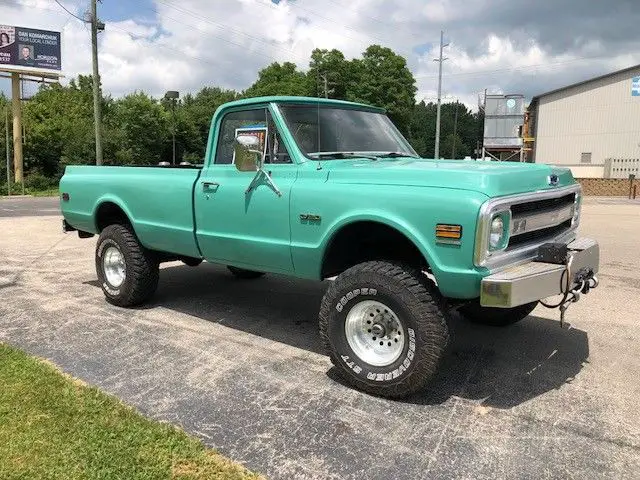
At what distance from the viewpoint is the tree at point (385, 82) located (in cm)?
5878

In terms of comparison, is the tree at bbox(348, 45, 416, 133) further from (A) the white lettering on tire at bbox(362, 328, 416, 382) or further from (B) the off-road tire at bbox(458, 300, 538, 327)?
(A) the white lettering on tire at bbox(362, 328, 416, 382)

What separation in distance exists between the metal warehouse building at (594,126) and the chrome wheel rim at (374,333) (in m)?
40.8

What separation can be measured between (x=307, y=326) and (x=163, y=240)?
1.61 metres

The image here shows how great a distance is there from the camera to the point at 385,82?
5909cm

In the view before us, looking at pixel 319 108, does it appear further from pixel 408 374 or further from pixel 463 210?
pixel 408 374

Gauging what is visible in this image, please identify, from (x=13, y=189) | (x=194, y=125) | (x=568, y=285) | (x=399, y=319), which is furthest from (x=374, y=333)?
(x=194, y=125)

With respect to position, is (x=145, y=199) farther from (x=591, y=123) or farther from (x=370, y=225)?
(x=591, y=123)

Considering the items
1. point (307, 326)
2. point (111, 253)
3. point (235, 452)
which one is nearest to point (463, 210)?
point (235, 452)

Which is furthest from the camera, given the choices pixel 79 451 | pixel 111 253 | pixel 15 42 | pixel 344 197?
pixel 15 42

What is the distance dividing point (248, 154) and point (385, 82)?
188 feet

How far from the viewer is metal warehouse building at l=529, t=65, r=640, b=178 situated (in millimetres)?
41375

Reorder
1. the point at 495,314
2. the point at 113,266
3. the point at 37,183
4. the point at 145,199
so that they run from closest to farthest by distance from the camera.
Result: the point at 495,314
the point at 145,199
the point at 113,266
the point at 37,183

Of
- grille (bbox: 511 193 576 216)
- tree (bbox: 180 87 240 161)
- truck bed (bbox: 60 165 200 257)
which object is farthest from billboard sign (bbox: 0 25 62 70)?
grille (bbox: 511 193 576 216)

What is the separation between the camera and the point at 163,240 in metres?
5.54
